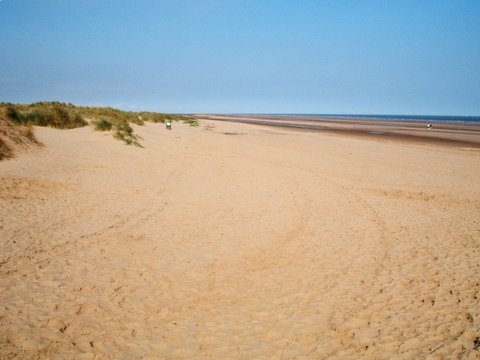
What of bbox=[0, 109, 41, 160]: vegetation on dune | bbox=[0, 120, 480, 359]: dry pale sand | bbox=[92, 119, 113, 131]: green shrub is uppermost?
bbox=[92, 119, 113, 131]: green shrub

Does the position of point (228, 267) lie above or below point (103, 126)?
below

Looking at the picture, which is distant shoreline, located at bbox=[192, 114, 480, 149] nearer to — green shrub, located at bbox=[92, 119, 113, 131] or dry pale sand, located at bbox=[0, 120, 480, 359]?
dry pale sand, located at bbox=[0, 120, 480, 359]

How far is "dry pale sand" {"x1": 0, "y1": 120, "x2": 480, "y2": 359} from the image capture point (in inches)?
168

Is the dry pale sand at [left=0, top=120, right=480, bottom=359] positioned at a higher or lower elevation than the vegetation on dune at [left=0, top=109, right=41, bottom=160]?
lower

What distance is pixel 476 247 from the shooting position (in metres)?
7.64

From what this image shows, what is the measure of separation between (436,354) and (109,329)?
400cm

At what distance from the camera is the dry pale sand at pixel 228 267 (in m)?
4.27

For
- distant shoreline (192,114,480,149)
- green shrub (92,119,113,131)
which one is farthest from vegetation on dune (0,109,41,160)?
distant shoreline (192,114,480,149)

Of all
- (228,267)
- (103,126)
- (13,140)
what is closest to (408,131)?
(103,126)

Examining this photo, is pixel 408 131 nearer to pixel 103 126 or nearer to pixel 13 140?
pixel 103 126

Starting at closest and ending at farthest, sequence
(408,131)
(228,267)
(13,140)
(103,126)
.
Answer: (228,267), (13,140), (103,126), (408,131)

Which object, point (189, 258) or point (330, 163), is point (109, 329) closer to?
point (189, 258)

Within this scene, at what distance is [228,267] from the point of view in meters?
6.36

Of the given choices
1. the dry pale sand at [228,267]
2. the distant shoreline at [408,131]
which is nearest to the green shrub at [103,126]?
the dry pale sand at [228,267]
